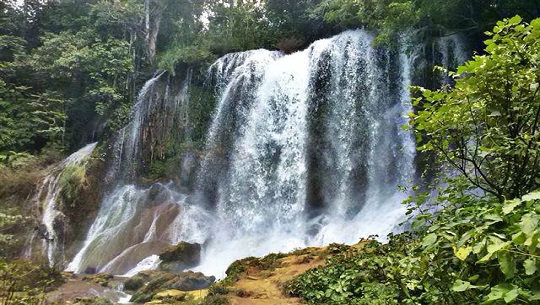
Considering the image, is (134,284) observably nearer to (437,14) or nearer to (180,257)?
(180,257)

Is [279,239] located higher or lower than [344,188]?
lower

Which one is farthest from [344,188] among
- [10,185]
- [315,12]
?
[10,185]

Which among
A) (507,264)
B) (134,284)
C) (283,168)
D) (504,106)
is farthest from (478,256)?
(283,168)

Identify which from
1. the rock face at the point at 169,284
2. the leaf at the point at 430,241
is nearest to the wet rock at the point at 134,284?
the rock face at the point at 169,284

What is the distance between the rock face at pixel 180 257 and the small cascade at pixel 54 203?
15.9 ft

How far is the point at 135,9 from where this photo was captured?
20.7 m

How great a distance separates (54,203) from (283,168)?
9.65m

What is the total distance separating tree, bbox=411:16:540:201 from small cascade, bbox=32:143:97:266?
14.9 m

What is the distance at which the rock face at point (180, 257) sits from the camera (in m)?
11.7

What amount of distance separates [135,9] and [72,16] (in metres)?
4.48

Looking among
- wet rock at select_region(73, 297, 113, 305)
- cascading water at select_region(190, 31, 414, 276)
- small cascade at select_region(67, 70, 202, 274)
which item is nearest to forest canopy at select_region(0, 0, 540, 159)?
small cascade at select_region(67, 70, 202, 274)

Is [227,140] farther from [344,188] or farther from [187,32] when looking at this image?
[187,32]

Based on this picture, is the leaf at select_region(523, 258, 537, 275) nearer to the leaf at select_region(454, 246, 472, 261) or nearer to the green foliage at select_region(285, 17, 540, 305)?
the green foliage at select_region(285, 17, 540, 305)

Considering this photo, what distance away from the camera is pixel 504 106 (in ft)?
7.37
